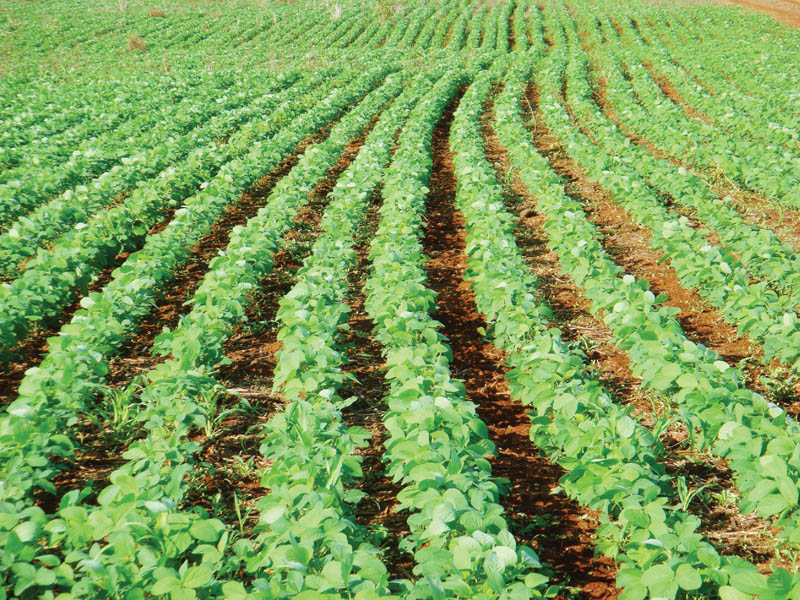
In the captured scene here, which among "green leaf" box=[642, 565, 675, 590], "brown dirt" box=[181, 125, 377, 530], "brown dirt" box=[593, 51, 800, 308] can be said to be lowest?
"brown dirt" box=[181, 125, 377, 530]

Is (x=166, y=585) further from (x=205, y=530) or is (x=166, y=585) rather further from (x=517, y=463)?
(x=517, y=463)

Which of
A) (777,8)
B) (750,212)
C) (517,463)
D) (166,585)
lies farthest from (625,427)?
(777,8)

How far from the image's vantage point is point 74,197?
24.9 feet

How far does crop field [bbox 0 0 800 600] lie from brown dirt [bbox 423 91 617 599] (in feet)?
0.07

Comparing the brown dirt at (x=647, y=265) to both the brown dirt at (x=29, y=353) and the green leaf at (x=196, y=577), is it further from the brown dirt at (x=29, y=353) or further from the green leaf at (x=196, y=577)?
the brown dirt at (x=29, y=353)

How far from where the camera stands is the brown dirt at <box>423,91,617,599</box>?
10.3 ft

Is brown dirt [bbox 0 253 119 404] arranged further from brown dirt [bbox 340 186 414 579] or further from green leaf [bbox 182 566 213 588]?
green leaf [bbox 182 566 213 588]

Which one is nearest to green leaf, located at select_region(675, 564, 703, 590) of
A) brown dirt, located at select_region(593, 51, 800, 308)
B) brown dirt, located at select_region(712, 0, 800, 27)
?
brown dirt, located at select_region(593, 51, 800, 308)

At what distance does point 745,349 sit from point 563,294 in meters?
1.89

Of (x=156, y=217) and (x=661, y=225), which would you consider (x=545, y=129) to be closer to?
(x=661, y=225)

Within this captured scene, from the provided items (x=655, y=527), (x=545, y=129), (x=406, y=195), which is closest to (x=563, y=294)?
(x=406, y=195)

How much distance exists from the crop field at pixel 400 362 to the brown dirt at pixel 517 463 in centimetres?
2

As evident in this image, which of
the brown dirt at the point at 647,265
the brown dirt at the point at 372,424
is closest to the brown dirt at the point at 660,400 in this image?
the brown dirt at the point at 647,265

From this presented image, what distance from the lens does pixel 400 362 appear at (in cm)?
400
